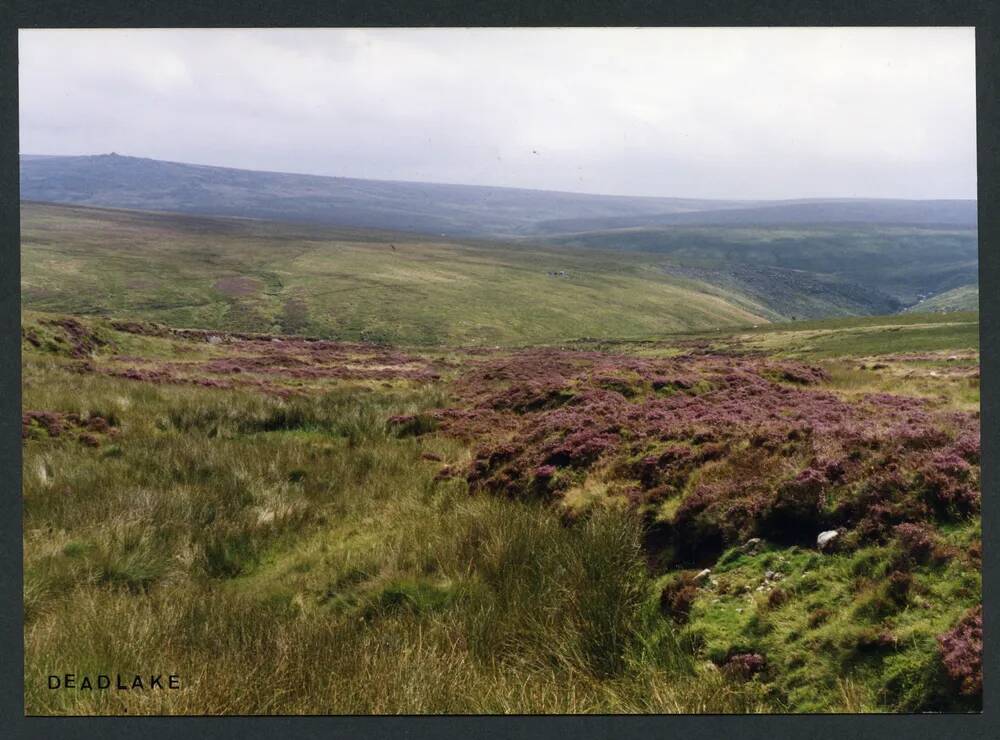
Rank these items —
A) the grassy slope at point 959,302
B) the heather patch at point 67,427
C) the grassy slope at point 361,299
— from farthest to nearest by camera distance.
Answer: the grassy slope at point 361,299 → the heather patch at point 67,427 → the grassy slope at point 959,302

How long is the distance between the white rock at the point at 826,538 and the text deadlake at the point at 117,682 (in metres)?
4.55

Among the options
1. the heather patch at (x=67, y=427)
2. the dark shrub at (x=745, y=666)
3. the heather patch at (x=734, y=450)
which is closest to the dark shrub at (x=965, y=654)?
the heather patch at (x=734, y=450)

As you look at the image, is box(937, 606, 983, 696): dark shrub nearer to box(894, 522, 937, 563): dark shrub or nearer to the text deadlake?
box(894, 522, 937, 563): dark shrub

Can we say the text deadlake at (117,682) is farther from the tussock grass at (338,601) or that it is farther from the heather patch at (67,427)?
the heather patch at (67,427)

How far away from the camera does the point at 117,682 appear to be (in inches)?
154

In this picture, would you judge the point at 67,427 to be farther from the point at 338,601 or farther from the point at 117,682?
the point at 338,601

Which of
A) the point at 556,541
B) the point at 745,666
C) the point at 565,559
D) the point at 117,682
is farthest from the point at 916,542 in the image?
the point at 117,682

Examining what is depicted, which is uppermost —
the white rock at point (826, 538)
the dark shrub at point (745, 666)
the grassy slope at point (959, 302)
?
the grassy slope at point (959, 302)

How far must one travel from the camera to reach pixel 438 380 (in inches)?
479

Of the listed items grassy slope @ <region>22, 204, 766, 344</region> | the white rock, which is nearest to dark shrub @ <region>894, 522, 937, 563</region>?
the white rock

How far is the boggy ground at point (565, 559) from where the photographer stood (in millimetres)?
3514

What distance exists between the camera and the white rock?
3775mm

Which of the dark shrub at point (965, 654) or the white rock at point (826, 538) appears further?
the white rock at point (826, 538)

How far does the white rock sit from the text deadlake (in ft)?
14.9
